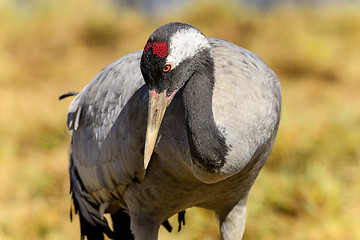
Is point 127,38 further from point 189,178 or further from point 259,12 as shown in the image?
point 189,178

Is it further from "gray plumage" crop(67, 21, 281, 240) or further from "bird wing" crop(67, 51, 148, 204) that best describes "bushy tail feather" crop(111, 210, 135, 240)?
"bird wing" crop(67, 51, 148, 204)

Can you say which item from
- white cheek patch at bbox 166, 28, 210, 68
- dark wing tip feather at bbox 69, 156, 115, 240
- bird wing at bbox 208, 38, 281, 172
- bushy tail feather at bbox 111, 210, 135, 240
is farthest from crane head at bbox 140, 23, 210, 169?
bushy tail feather at bbox 111, 210, 135, 240

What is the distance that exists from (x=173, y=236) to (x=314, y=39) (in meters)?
5.00

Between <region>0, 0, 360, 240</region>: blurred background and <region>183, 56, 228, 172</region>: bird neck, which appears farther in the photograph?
<region>0, 0, 360, 240</region>: blurred background

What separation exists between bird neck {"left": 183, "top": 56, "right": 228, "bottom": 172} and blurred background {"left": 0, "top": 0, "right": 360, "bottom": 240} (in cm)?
169

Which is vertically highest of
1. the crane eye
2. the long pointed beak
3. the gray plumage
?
the crane eye

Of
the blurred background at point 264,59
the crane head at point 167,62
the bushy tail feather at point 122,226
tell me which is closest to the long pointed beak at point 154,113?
the crane head at point 167,62

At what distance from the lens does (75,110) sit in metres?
2.92

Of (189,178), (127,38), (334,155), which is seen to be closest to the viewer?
(189,178)

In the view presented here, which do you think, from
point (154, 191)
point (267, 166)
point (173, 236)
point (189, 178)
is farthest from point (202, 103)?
point (267, 166)

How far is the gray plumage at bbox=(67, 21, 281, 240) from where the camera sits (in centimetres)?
209

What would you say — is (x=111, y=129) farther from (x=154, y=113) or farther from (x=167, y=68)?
(x=167, y=68)

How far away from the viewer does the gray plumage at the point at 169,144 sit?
209cm

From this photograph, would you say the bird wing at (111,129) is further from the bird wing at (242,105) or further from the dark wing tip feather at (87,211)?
the bird wing at (242,105)
